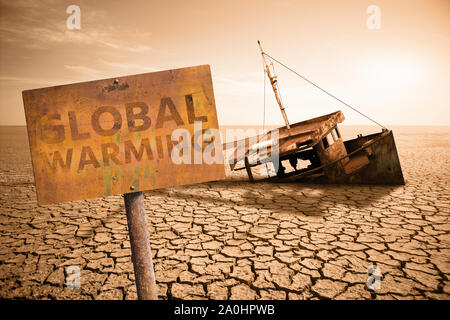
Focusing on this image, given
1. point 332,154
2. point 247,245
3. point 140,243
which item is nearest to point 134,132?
point 140,243

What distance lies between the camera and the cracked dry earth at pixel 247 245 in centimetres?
203

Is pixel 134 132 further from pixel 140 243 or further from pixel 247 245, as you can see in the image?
pixel 247 245

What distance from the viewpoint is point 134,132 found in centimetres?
101

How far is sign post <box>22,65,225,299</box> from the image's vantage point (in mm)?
979

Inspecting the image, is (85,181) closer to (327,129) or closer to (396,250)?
(396,250)

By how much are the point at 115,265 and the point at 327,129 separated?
4259 mm

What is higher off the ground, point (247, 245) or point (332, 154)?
point (332, 154)

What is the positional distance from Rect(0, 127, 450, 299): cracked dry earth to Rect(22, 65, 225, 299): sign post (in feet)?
4.73

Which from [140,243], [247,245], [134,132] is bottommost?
[247,245]

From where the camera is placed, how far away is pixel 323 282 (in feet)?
6.76

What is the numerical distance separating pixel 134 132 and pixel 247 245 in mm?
2222

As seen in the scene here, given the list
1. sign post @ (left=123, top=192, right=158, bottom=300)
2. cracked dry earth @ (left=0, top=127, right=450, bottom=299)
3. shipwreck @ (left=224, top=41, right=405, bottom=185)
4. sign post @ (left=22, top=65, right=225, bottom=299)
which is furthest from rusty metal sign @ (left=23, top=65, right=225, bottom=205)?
shipwreck @ (left=224, top=41, right=405, bottom=185)

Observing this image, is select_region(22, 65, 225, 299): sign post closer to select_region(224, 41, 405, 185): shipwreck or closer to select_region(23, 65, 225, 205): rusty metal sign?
select_region(23, 65, 225, 205): rusty metal sign
